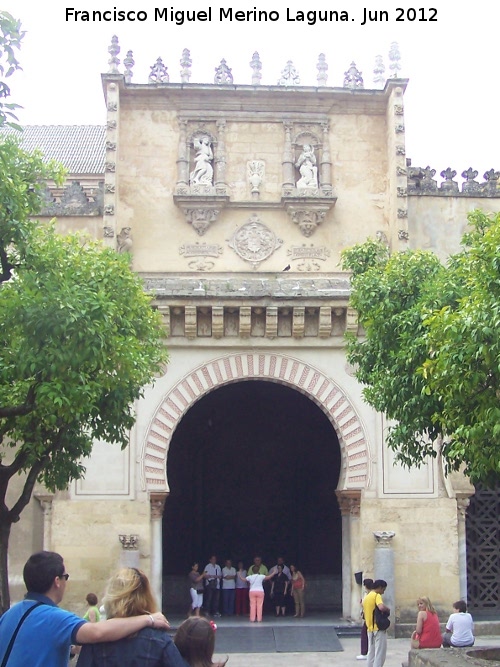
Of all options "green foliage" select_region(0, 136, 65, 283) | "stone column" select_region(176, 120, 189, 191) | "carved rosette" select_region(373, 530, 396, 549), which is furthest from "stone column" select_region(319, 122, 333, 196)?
"green foliage" select_region(0, 136, 65, 283)

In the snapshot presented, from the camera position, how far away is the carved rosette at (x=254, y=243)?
58.6 feet

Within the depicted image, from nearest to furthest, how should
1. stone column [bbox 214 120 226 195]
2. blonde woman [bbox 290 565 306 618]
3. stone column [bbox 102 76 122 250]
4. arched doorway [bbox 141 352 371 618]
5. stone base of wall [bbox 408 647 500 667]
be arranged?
stone base of wall [bbox 408 647 500 667] < arched doorway [bbox 141 352 371 618] < stone column [bbox 102 76 122 250] < stone column [bbox 214 120 226 195] < blonde woman [bbox 290 565 306 618]

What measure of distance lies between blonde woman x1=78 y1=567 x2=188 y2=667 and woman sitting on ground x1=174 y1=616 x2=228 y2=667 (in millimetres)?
195

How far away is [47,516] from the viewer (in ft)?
54.6

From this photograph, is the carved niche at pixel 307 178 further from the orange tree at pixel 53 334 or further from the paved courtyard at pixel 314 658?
the paved courtyard at pixel 314 658

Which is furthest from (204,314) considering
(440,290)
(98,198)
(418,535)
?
(440,290)

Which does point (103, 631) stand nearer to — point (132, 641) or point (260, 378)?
point (132, 641)

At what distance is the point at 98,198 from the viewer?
1798 centimetres

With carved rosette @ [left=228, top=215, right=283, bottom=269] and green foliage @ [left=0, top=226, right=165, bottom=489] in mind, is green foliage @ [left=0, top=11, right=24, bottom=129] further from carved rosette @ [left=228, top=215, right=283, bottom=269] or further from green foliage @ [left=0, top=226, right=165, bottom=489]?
carved rosette @ [left=228, top=215, right=283, bottom=269]

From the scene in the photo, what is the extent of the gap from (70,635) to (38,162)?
7289 mm

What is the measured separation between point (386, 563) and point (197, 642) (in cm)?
1245

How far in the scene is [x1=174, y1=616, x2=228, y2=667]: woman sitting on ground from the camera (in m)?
4.50

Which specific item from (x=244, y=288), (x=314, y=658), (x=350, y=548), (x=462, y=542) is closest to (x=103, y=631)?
Result: (x=314, y=658)

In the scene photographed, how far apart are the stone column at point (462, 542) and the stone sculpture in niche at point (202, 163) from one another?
6947 millimetres
